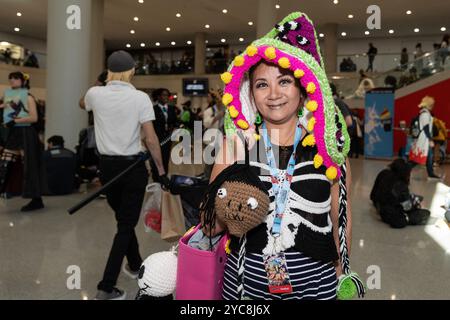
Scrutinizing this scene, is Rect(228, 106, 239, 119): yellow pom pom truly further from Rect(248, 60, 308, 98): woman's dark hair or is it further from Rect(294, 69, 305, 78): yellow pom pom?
Rect(294, 69, 305, 78): yellow pom pom

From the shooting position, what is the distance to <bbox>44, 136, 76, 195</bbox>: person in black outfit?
6.98 metres

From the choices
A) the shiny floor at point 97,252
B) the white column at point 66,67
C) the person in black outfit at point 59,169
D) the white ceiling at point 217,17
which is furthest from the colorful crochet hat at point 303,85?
the white ceiling at point 217,17

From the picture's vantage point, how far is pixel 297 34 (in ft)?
4.78

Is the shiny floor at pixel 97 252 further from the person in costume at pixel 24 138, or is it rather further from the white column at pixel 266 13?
the white column at pixel 266 13

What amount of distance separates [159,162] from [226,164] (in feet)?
Result: 6.57

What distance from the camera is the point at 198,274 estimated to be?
1427mm

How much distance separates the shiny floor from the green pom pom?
1.95 metres

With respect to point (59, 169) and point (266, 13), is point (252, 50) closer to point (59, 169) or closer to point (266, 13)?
point (59, 169)

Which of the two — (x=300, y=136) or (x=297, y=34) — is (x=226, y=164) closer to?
(x=300, y=136)

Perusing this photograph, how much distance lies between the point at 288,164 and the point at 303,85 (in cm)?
25

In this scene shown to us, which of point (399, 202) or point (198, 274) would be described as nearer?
point (198, 274)

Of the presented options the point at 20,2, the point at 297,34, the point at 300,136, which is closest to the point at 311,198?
the point at 300,136

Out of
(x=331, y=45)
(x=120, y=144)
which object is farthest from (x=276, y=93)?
(x=331, y=45)

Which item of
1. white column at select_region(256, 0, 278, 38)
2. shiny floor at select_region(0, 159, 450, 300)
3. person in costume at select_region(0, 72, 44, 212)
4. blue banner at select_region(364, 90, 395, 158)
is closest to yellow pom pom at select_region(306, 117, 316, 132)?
shiny floor at select_region(0, 159, 450, 300)
